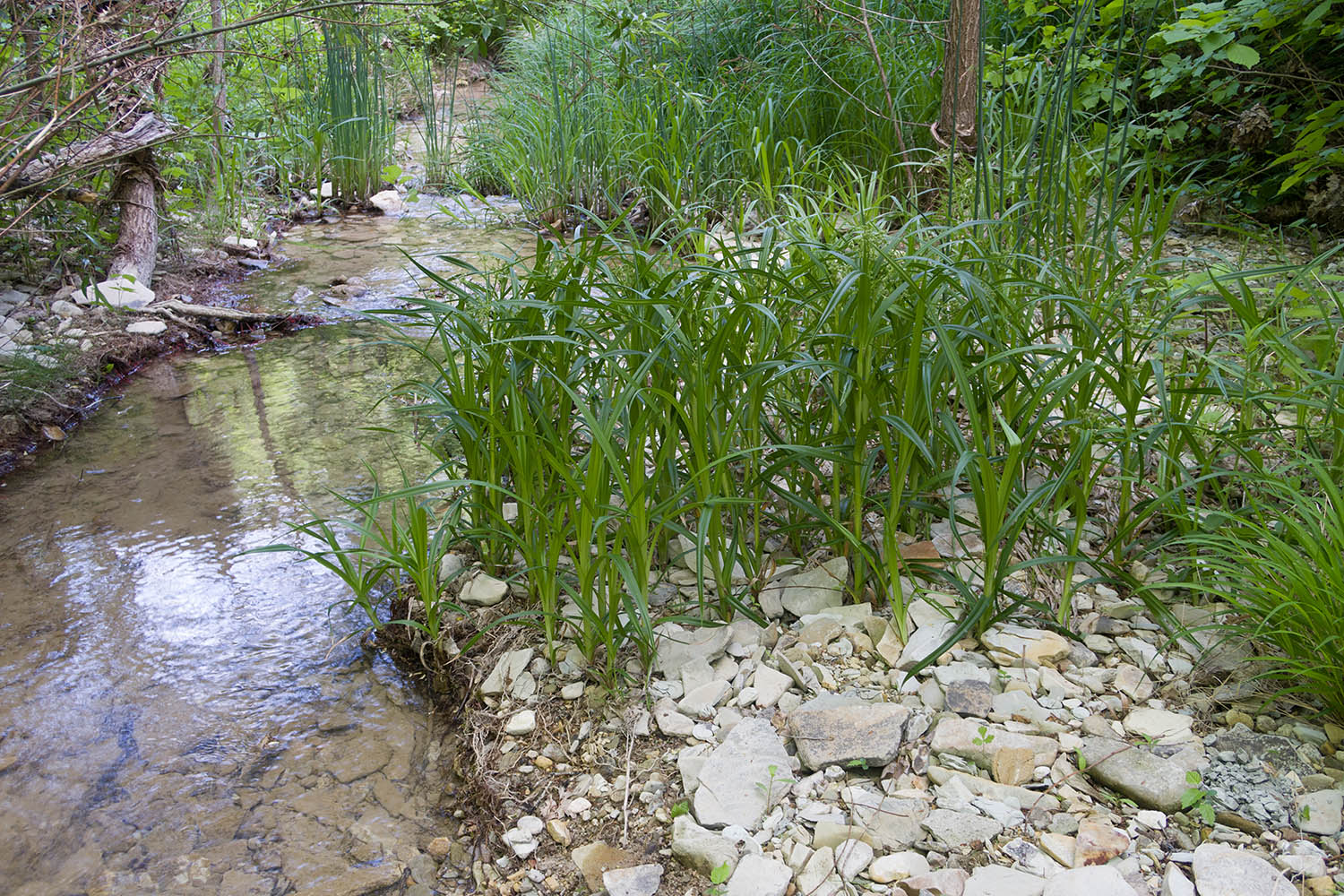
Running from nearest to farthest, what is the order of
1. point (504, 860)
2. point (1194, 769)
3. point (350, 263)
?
point (1194, 769)
point (504, 860)
point (350, 263)

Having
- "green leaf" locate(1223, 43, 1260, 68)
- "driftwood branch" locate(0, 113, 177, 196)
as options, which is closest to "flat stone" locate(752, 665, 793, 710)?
"green leaf" locate(1223, 43, 1260, 68)

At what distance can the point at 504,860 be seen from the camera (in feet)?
5.00

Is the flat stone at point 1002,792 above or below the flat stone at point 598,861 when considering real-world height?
above

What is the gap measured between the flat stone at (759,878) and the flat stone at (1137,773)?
0.50 meters

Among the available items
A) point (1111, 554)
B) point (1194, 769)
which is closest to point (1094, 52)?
point (1111, 554)

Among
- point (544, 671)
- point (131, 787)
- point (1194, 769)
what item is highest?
point (1194, 769)

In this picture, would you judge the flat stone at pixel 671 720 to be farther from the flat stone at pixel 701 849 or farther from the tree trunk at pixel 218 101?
the tree trunk at pixel 218 101

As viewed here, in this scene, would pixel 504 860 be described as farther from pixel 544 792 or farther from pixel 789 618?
pixel 789 618

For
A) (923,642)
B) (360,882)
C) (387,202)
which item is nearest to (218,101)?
(387,202)

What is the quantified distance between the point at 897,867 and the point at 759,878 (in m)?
0.19

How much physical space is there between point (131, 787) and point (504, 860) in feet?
2.73

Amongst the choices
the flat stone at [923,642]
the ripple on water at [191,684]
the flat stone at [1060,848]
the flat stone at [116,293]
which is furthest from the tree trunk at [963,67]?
the flat stone at [116,293]

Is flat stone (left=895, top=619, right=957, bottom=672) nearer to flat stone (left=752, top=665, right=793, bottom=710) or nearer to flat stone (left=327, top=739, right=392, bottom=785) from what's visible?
flat stone (left=752, top=665, right=793, bottom=710)

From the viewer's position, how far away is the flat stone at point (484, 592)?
81.6 inches
